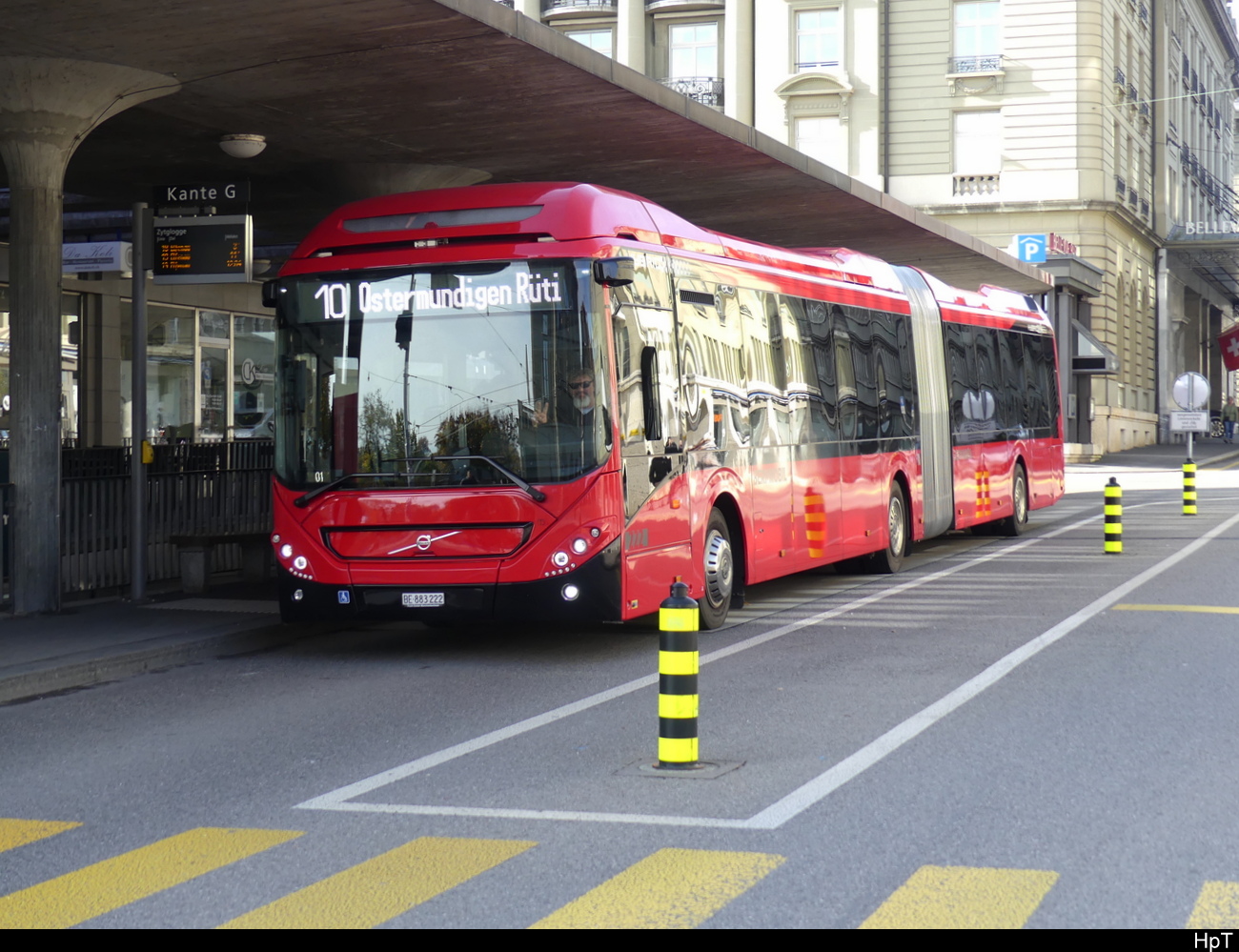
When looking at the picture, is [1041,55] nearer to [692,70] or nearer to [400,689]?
[692,70]

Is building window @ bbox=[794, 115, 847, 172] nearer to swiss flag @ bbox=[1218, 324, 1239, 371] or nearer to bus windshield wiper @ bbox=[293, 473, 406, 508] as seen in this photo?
swiss flag @ bbox=[1218, 324, 1239, 371]

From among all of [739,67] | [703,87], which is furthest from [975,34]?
[703,87]

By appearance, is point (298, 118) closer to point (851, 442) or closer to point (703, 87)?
point (851, 442)

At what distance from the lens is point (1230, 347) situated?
72.0 m

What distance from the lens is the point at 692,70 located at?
53.6 m

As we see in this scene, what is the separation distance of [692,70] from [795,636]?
146 ft

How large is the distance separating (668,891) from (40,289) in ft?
31.9

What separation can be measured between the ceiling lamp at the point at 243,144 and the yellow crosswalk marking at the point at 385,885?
10.9 meters

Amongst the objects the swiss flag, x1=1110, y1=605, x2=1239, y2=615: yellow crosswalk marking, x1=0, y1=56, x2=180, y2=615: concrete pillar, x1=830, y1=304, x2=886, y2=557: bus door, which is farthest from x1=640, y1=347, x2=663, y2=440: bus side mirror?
the swiss flag

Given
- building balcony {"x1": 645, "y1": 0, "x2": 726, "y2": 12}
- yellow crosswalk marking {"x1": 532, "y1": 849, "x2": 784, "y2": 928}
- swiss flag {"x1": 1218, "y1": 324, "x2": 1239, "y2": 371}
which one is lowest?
yellow crosswalk marking {"x1": 532, "y1": 849, "x2": 784, "y2": 928}

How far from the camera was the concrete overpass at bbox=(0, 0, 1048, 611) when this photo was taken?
38.4 feet

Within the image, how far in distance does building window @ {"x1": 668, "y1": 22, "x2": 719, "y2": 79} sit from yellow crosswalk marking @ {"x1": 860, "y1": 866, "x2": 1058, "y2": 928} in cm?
5046

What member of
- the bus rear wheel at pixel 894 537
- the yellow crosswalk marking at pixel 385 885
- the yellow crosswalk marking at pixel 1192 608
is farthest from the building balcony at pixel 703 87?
the yellow crosswalk marking at pixel 385 885
